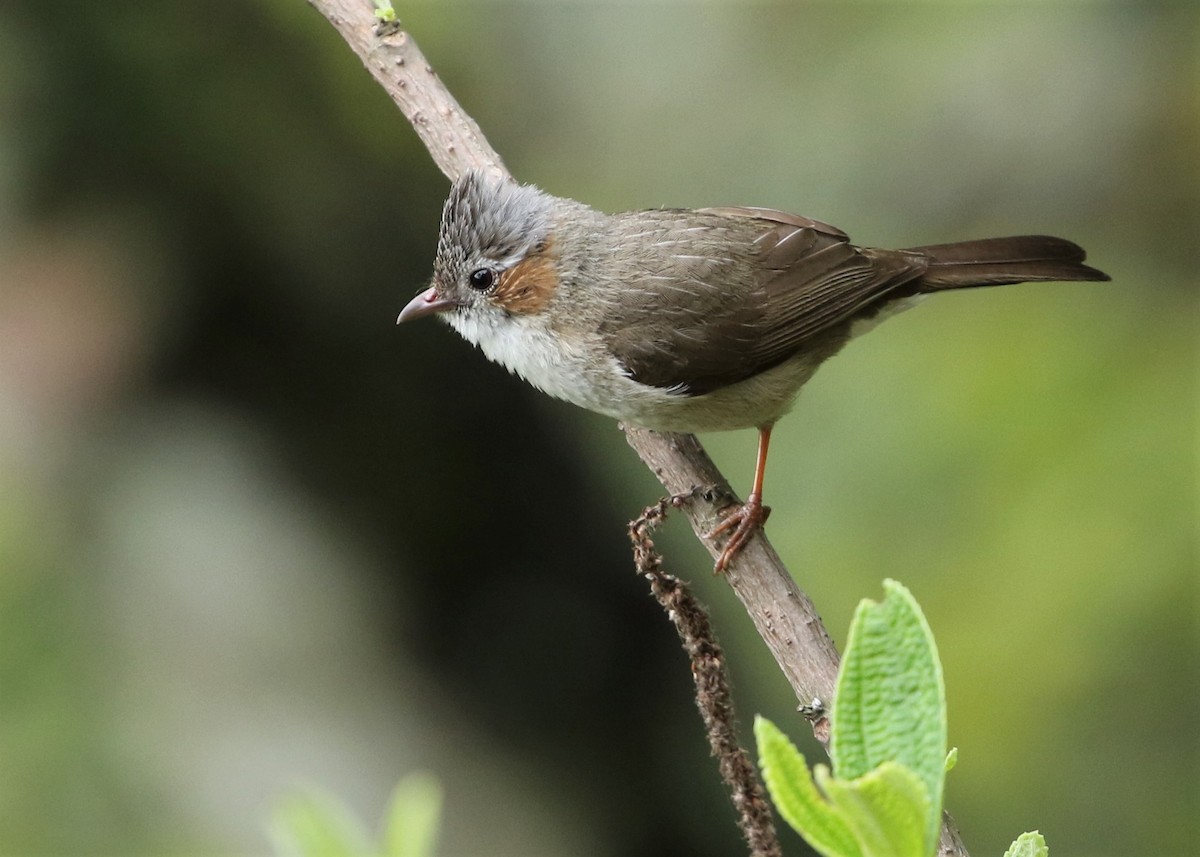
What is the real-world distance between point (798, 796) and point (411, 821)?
1.07 ft

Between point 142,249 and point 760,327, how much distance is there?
355 centimetres

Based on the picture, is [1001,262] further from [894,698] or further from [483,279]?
[894,698]

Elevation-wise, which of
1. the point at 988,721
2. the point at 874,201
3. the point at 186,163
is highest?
the point at 186,163

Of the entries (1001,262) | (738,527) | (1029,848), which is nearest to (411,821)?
(1029,848)

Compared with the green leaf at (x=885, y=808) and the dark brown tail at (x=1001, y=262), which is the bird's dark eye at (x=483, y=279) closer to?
the dark brown tail at (x=1001, y=262)

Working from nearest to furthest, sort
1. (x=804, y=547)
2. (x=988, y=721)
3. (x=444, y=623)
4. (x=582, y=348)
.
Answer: (x=582, y=348) → (x=988, y=721) → (x=804, y=547) → (x=444, y=623)

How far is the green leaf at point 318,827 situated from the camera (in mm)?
860

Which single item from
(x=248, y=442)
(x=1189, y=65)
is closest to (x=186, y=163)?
(x=248, y=442)

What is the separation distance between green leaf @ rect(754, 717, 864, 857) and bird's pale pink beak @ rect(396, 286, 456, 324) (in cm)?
279

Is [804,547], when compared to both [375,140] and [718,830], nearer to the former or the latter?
[718,830]

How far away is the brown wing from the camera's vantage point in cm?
346

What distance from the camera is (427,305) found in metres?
3.63

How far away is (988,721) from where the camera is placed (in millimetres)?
4688

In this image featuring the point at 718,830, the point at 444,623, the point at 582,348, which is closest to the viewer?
the point at 582,348
